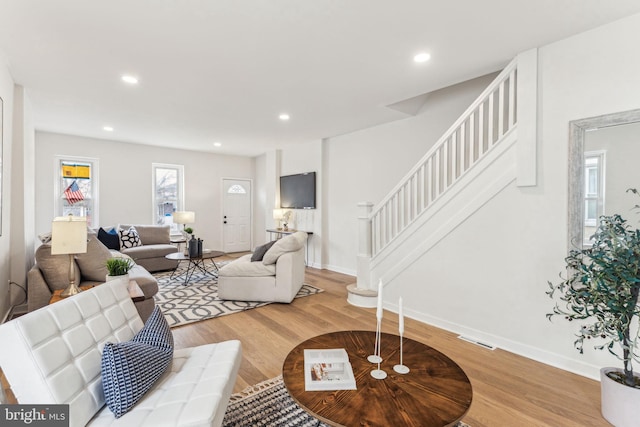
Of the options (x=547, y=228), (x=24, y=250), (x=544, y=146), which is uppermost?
(x=544, y=146)

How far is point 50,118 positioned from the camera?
4.48m

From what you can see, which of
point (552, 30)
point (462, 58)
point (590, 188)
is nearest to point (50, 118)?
point (462, 58)

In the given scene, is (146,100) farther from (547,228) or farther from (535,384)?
(535,384)

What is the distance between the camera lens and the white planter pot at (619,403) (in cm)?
167

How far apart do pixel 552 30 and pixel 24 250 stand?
544 cm

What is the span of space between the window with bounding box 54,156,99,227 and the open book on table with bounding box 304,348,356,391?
19.6ft

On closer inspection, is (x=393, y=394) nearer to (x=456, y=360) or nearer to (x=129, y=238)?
(x=456, y=360)

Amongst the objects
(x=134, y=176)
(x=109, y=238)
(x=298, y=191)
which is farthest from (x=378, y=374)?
(x=134, y=176)

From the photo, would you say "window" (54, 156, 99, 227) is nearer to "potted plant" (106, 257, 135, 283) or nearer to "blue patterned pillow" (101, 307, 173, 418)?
"potted plant" (106, 257, 135, 283)

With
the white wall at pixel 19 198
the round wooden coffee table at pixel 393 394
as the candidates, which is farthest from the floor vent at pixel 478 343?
the white wall at pixel 19 198

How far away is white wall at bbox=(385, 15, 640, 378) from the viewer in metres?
2.19

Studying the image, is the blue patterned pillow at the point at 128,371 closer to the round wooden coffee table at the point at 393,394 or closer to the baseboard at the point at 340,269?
the round wooden coffee table at the point at 393,394

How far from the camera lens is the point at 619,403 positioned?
5.66 ft

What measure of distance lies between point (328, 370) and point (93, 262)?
2.69m
